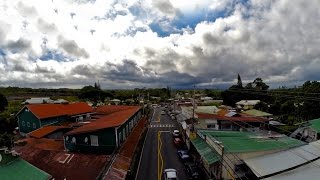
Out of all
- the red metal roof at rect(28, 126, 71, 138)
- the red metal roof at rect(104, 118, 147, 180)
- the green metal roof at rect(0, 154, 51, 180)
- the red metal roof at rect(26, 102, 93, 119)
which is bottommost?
the red metal roof at rect(104, 118, 147, 180)

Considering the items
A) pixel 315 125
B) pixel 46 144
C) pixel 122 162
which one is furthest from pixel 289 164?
pixel 46 144

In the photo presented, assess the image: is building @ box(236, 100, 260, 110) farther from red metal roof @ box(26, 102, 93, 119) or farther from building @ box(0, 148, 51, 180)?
building @ box(0, 148, 51, 180)

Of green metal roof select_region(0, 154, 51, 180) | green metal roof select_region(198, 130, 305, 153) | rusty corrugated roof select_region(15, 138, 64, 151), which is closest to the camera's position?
green metal roof select_region(0, 154, 51, 180)

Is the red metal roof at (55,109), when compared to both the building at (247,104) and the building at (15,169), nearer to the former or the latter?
the building at (15,169)

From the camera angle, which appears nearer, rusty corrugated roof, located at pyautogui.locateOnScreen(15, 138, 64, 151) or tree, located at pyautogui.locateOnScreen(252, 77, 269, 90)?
rusty corrugated roof, located at pyautogui.locateOnScreen(15, 138, 64, 151)

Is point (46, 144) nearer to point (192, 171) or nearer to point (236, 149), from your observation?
point (192, 171)

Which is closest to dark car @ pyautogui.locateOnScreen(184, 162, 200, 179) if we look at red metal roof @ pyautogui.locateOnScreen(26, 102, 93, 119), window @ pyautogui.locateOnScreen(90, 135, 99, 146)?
window @ pyautogui.locateOnScreen(90, 135, 99, 146)

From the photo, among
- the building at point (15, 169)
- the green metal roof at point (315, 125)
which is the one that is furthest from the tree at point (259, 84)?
the building at point (15, 169)
